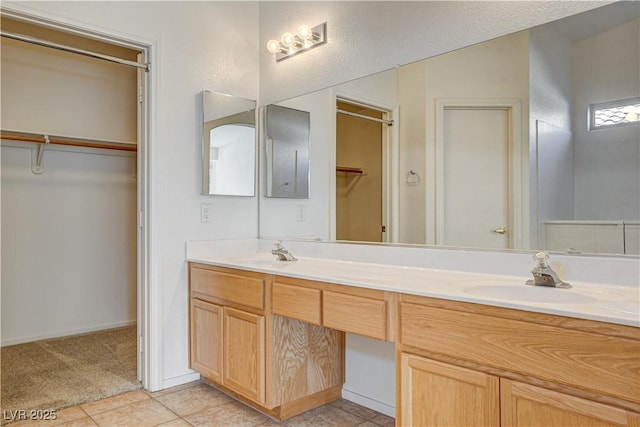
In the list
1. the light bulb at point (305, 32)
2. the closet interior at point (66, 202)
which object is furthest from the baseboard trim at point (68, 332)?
the light bulb at point (305, 32)

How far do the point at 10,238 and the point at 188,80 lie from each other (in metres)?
2.01

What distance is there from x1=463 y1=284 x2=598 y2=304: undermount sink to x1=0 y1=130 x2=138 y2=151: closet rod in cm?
325

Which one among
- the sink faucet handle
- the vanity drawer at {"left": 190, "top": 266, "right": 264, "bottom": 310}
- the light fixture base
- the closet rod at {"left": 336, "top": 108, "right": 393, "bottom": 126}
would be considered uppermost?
the light fixture base

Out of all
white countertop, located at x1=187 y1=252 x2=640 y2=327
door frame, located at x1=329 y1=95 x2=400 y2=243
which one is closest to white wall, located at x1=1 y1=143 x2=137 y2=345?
white countertop, located at x1=187 y1=252 x2=640 y2=327

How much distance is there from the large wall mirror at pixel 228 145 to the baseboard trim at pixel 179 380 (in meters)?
1.12

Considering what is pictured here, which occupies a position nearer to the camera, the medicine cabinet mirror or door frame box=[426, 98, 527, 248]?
door frame box=[426, 98, 527, 248]

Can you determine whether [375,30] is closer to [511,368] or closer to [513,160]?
[513,160]

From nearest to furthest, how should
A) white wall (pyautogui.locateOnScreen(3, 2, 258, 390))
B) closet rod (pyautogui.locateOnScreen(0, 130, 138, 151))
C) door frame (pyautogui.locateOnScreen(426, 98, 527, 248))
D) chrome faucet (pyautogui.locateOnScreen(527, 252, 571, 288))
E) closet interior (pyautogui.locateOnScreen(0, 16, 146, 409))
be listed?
chrome faucet (pyautogui.locateOnScreen(527, 252, 571, 288))
door frame (pyautogui.locateOnScreen(426, 98, 527, 248))
white wall (pyautogui.locateOnScreen(3, 2, 258, 390))
closet rod (pyautogui.locateOnScreen(0, 130, 138, 151))
closet interior (pyautogui.locateOnScreen(0, 16, 146, 409))

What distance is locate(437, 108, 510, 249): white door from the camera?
185 cm

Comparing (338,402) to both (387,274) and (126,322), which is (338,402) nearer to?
(387,274)

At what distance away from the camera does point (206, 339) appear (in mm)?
2506

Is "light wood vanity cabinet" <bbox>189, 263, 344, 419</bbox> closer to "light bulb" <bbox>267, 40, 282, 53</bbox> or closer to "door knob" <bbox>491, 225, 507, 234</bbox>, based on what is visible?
"door knob" <bbox>491, 225, 507, 234</bbox>

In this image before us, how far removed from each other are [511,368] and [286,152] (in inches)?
77.3

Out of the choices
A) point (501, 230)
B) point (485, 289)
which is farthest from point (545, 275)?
point (501, 230)
